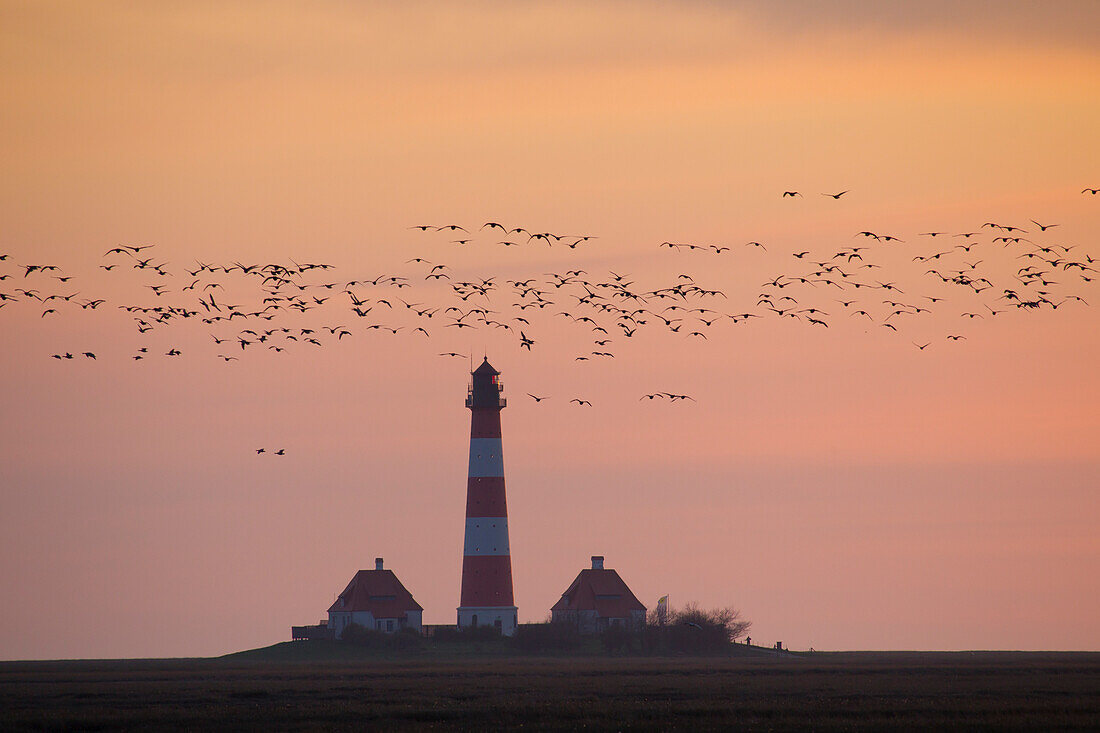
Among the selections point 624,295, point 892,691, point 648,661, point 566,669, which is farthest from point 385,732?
point 648,661

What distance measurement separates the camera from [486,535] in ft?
387

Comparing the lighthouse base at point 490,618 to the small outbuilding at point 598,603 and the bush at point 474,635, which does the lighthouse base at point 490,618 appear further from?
the small outbuilding at point 598,603

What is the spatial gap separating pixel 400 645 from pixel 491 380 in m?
20.4

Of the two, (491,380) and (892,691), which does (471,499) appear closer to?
(491,380)

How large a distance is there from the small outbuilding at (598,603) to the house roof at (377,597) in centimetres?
1182

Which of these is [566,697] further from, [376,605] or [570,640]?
[376,605]

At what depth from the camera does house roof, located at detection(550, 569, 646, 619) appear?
418 ft

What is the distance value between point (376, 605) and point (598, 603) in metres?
17.3

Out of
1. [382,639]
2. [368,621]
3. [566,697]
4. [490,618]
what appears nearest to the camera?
[566,697]

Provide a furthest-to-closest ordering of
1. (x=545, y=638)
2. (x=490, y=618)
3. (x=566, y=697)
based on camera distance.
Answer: (x=490, y=618) → (x=545, y=638) → (x=566, y=697)

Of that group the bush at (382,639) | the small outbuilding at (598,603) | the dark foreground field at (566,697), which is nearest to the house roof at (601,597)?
the small outbuilding at (598,603)

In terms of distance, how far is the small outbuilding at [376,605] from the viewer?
12581 centimetres

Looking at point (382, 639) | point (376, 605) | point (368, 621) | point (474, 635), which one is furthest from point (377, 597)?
point (474, 635)

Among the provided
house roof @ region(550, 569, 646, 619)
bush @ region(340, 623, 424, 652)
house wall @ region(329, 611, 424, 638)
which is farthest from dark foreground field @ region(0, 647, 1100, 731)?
house roof @ region(550, 569, 646, 619)
